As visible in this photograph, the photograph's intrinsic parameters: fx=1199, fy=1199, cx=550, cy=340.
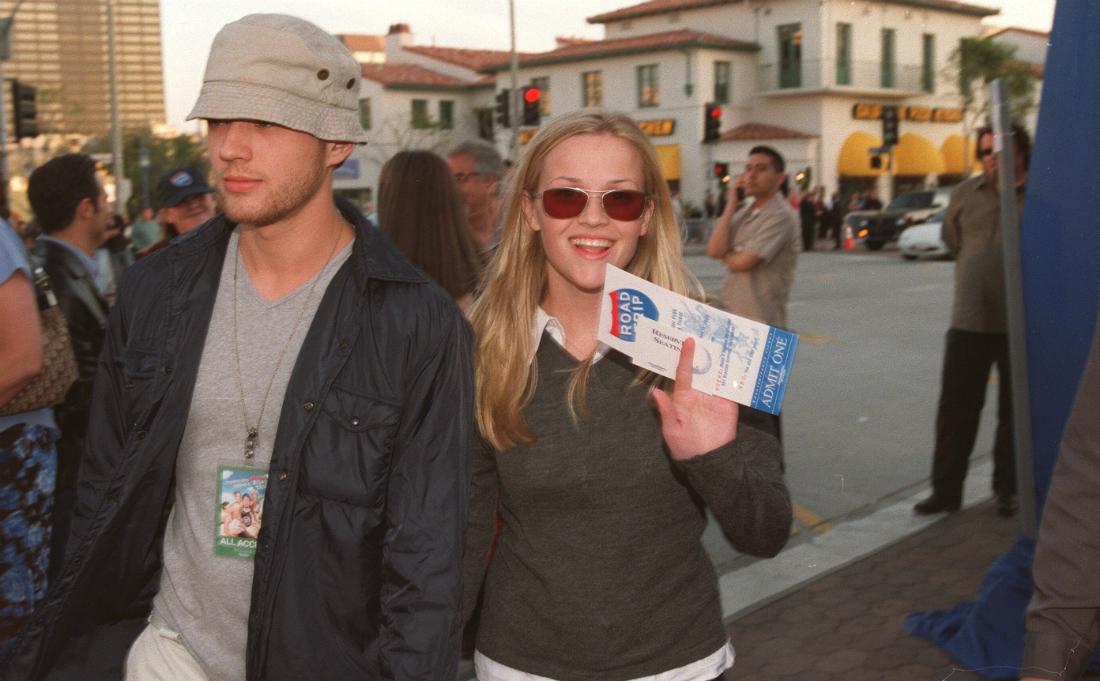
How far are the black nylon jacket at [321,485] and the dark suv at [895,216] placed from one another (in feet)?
101

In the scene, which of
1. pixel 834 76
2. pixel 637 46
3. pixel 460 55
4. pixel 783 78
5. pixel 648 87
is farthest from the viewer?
pixel 460 55

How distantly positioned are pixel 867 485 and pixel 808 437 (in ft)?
4.54

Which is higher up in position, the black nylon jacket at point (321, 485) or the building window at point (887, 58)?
the building window at point (887, 58)

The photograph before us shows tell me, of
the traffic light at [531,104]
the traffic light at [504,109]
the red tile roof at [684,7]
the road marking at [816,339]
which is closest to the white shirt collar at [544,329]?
the road marking at [816,339]

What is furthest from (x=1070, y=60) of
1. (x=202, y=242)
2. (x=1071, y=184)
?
(x=202, y=242)

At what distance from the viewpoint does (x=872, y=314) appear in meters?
16.2

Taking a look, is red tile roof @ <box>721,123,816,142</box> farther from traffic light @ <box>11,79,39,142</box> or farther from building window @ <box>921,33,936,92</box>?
traffic light @ <box>11,79,39,142</box>

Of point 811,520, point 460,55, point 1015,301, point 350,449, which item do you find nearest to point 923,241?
point 811,520

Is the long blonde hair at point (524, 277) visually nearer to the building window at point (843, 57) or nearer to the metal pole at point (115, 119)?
the metal pole at point (115, 119)

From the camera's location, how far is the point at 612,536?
7.45ft

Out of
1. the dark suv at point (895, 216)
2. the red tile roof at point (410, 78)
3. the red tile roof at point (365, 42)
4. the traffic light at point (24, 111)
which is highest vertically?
the red tile roof at point (365, 42)

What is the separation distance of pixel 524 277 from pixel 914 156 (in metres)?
47.6

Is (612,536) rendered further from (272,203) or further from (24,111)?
(24,111)

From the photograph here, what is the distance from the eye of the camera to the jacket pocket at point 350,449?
2.14 meters
